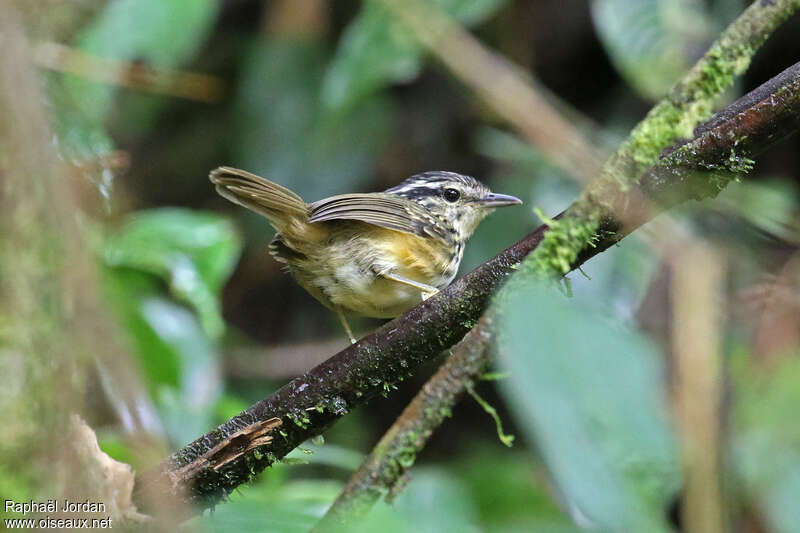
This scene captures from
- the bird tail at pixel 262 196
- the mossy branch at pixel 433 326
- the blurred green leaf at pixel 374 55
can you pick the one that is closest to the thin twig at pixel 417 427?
the mossy branch at pixel 433 326

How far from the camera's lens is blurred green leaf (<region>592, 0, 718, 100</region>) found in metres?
3.92

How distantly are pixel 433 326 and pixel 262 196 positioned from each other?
4.31 ft

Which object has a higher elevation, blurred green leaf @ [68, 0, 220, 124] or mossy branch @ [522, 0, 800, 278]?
blurred green leaf @ [68, 0, 220, 124]

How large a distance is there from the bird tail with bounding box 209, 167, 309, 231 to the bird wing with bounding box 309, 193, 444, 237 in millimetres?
81

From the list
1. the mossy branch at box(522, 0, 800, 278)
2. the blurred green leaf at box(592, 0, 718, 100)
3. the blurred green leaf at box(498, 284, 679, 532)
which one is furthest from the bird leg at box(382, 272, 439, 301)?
the blurred green leaf at box(498, 284, 679, 532)

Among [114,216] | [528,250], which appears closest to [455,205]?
[114,216]

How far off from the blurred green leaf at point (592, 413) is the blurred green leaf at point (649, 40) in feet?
10.7

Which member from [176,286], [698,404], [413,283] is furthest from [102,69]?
[698,404]

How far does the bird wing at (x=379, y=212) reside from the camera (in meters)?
3.16

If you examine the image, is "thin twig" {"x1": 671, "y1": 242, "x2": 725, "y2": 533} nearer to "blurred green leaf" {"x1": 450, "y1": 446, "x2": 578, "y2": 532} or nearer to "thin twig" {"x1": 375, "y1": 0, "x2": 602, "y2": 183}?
"thin twig" {"x1": 375, "y1": 0, "x2": 602, "y2": 183}

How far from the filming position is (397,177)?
5.55 meters

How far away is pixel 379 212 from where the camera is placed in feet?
11.0

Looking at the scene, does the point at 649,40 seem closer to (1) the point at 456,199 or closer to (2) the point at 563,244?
(1) the point at 456,199

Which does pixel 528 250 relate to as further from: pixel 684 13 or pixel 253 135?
pixel 253 135
